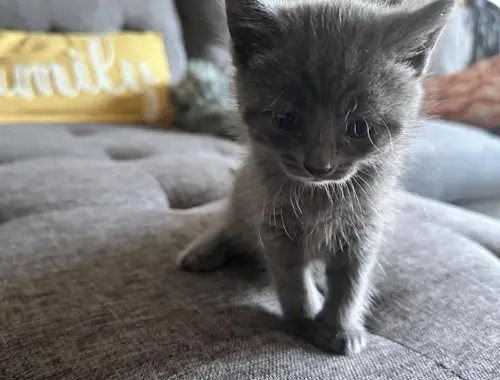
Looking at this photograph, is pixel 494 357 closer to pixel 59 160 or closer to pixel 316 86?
pixel 316 86

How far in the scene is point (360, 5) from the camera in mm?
855

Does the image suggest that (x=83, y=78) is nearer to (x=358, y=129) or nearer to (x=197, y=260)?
(x=197, y=260)

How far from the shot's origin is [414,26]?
756mm

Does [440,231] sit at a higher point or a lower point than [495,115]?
higher

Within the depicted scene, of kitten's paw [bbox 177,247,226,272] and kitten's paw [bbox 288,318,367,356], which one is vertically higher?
kitten's paw [bbox 177,247,226,272]

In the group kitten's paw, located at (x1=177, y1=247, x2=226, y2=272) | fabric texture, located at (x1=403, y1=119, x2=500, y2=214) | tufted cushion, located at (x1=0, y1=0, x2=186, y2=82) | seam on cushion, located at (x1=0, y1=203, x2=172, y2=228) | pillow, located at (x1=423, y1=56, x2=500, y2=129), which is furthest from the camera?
pillow, located at (x1=423, y1=56, x2=500, y2=129)

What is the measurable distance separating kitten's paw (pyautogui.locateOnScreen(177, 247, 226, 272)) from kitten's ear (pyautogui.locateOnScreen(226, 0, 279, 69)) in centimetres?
30

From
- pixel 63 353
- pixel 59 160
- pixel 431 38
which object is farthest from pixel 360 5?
pixel 59 160

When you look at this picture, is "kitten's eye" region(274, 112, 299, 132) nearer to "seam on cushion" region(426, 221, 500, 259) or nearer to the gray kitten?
Answer: the gray kitten

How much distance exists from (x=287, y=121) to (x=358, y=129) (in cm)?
9

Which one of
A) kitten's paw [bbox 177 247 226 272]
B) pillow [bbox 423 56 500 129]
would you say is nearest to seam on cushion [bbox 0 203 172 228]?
kitten's paw [bbox 177 247 226 272]

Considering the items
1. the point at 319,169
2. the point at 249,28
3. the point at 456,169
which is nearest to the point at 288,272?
the point at 319,169

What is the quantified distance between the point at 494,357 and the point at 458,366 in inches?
2.2

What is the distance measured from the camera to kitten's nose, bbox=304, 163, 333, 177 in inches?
28.6
